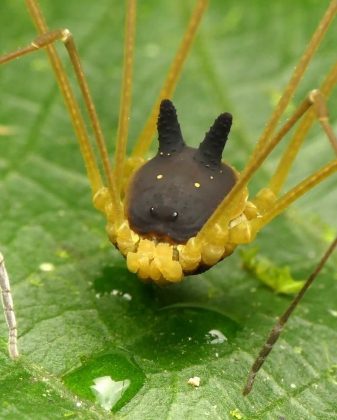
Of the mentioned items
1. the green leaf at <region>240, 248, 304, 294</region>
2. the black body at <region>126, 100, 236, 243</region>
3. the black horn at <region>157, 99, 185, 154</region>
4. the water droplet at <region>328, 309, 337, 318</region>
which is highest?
the black horn at <region>157, 99, 185, 154</region>

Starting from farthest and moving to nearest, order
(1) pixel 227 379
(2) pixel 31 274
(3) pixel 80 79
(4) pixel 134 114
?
1. (4) pixel 134 114
2. (2) pixel 31 274
3. (3) pixel 80 79
4. (1) pixel 227 379

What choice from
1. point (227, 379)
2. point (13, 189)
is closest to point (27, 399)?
point (227, 379)

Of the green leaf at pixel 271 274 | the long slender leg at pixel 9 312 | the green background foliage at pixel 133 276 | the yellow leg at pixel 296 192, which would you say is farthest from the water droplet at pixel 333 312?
the long slender leg at pixel 9 312

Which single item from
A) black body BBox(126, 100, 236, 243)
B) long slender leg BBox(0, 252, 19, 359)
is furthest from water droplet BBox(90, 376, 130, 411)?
black body BBox(126, 100, 236, 243)

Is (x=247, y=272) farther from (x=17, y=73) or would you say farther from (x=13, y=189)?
(x=17, y=73)

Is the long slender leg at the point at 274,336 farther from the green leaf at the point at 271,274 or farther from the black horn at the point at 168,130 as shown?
the black horn at the point at 168,130

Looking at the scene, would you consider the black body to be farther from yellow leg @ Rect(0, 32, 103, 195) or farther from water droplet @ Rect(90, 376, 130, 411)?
water droplet @ Rect(90, 376, 130, 411)
